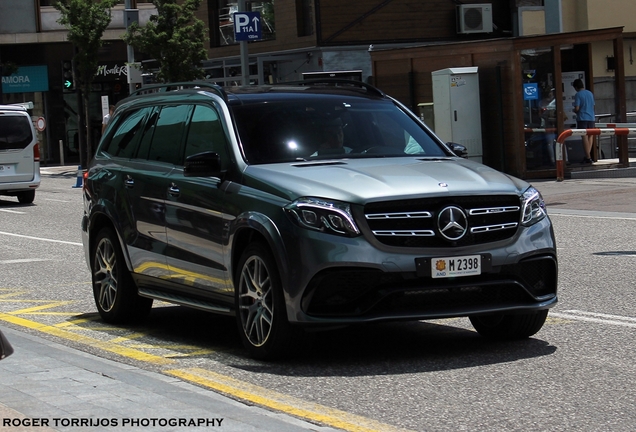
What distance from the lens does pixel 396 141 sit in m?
8.69

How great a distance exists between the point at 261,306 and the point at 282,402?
1252 millimetres

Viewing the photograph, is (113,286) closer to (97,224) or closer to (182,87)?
(97,224)

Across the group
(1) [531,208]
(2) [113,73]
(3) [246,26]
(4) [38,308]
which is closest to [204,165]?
(1) [531,208]

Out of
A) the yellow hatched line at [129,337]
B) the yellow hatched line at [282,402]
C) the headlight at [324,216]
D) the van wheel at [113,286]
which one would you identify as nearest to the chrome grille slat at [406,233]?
the headlight at [324,216]

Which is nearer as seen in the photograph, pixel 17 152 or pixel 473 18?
pixel 17 152

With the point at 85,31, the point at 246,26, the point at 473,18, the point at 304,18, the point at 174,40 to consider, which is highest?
the point at 85,31

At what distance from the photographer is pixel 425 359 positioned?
757 centimetres

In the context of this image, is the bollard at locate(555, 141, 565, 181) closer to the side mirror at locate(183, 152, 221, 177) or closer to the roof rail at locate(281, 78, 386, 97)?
the roof rail at locate(281, 78, 386, 97)

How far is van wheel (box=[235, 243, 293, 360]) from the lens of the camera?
7.38m

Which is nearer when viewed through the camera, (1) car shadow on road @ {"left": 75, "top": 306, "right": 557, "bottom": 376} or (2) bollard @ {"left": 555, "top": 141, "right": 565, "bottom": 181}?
(1) car shadow on road @ {"left": 75, "top": 306, "right": 557, "bottom": 376}

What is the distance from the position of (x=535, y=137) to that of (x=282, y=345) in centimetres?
1976

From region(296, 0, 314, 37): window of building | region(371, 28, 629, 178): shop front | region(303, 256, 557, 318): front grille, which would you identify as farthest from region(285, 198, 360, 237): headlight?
region(296, 0, 314, 37): window of building

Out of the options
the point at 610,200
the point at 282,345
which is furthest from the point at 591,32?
the point at 282,345

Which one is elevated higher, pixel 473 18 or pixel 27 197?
pixel 473 18
